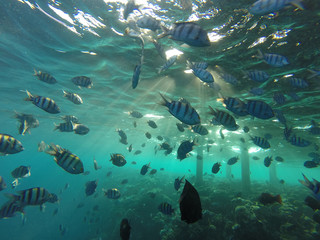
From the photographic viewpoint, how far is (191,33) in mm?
3176

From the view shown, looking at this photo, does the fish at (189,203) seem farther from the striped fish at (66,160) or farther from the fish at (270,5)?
the fish at (270,5)

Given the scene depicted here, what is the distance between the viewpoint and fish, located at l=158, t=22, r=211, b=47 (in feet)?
10.3

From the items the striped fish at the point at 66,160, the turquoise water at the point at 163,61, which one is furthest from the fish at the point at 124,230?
the striped fish at the point at 66,160

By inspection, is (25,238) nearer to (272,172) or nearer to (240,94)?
(240,94)

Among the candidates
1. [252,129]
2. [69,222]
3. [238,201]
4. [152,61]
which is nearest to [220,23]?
[152,61]

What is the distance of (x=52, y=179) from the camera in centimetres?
5069

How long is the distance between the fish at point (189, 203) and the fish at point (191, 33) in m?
2.63

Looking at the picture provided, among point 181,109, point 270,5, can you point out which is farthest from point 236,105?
point 270,5

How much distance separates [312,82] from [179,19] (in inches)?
363

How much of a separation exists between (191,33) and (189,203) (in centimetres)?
296

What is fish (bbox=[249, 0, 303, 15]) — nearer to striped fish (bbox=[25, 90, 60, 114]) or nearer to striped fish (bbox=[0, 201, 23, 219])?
striped fish (bbox=[25, 90, 60, 114])

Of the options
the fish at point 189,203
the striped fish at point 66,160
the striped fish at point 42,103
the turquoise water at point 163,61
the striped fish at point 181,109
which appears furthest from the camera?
the turquoise water at point 163,61

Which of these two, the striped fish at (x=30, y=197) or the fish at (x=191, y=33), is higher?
the fish at (x=191, y=33)

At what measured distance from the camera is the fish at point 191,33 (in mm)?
3146
